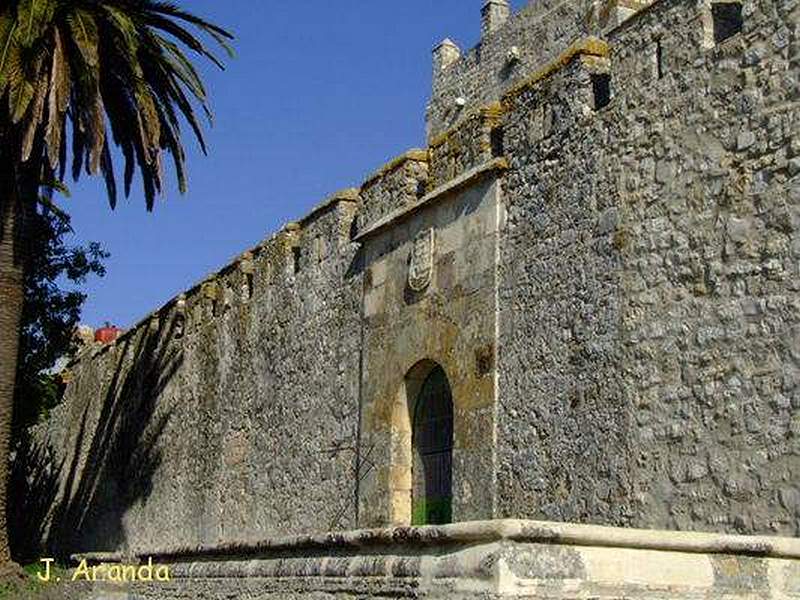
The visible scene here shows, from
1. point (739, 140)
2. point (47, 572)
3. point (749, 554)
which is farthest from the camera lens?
point (47, 572)

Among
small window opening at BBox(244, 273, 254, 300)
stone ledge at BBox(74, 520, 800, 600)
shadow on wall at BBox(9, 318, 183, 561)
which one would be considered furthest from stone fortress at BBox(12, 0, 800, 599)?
shadow on wall at BBox(9, 318, 183, 561)

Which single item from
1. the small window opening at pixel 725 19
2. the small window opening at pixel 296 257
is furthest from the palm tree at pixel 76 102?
the small window opening at pixel 725 19

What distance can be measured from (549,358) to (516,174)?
6.25ft

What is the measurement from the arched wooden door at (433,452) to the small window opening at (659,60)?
4.12 meters

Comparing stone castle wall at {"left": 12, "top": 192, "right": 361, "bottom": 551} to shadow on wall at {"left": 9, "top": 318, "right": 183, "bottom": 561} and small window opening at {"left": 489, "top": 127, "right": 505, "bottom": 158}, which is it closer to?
shadow on wall at {"left": 9, "top": 318, "right": 183, "bottom": 561}

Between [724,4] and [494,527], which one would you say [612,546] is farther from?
[724,4]

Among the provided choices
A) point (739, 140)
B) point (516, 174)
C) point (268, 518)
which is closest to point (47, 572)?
point (268, 518)

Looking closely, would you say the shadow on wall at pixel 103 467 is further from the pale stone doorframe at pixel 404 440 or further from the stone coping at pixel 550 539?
the stone coping at pixel 550 539

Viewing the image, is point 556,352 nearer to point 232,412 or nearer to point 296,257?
point 296,257

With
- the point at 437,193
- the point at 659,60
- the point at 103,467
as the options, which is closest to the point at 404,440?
the point at 437,193

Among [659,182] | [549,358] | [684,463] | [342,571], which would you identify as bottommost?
[342,571]

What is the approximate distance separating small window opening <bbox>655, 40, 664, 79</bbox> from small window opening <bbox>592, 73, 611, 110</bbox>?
718 mm

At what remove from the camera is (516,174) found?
12.0 m

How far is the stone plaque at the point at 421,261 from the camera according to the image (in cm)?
1323
